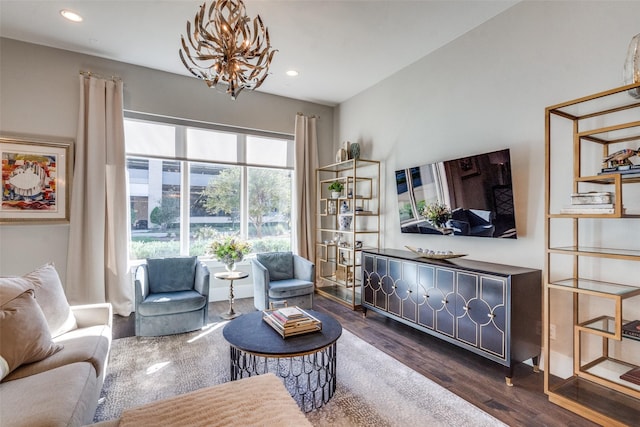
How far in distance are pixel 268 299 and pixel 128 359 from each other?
5.11 feet

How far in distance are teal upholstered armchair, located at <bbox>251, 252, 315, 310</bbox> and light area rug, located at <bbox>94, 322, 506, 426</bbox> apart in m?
0.86

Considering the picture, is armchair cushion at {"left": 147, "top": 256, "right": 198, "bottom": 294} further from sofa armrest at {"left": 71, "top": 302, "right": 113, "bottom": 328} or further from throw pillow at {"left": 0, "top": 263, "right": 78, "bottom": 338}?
throw pillow at {"left": 0, "top": 263, "right": 78, "bottom": 338}

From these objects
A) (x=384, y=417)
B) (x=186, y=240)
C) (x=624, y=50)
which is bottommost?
(x=384, y=417)

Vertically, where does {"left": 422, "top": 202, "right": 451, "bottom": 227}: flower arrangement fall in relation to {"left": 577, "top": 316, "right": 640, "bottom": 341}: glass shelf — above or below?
above

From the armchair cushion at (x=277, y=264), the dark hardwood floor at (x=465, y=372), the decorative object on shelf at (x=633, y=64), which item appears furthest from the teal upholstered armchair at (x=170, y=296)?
the decorative object on shelf at (x=633, y=64)

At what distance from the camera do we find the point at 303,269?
4.42 metres

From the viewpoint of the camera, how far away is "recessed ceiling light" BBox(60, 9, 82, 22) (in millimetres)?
3088

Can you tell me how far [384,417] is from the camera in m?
2.07

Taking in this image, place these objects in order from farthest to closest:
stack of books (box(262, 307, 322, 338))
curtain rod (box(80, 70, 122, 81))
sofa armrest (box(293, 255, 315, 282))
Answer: sofa armrest (box(293, 255, 315, 282)), curtain rod (box(80, 70, 122, 81)), stack of books (box(262, 307, 322, 338))

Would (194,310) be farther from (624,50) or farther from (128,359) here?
(624,50)

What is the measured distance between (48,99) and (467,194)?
4.87 meters

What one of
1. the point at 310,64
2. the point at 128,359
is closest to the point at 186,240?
the point at 128,359

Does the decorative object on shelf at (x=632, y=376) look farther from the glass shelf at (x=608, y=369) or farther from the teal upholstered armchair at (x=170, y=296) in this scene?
the teal upholstered armchair at (x=170, y=296)

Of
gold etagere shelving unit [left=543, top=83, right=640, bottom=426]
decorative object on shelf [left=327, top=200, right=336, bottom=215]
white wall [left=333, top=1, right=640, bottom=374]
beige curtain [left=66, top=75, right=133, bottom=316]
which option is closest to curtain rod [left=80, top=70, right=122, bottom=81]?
beige curtain [left=66, top=75, right=133, bottom=316]
